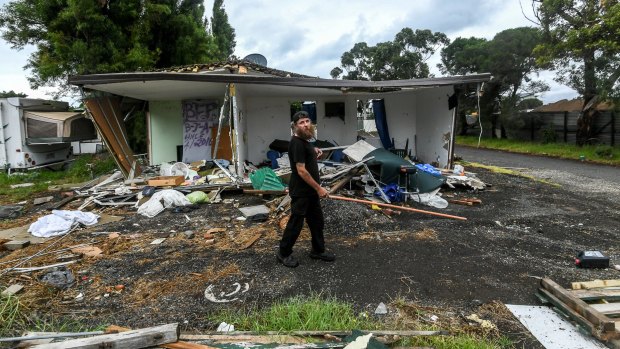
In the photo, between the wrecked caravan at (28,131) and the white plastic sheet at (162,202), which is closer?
the white plastic sheet at (162,202)

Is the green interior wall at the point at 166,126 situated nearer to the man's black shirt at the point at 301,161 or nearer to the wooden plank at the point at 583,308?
the man's black shirt at the point at 301,161

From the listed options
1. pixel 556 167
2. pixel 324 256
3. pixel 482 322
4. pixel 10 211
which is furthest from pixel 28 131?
pixel 556 167

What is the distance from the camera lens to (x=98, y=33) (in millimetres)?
12219

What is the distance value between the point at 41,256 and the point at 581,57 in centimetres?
1995

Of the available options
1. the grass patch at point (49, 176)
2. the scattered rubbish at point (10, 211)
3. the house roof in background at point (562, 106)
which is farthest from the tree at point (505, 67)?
the scattered rubbish at point (10, 211)

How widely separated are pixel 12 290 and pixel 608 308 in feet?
18.9

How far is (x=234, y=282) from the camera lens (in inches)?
155

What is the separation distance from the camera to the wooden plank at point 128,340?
2518mm

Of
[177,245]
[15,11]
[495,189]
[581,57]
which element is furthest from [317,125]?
[581,57]

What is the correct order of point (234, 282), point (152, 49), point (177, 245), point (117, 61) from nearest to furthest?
point (234, 282)
point (177, 245)
point (117, 61)
point (152, 49)

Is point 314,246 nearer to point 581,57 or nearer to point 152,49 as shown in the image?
point 152,49

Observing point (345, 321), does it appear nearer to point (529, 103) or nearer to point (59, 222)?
point (59, 222)

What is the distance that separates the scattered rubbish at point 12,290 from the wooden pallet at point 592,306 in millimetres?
5225

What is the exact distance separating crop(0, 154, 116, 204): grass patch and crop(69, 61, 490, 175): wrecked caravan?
243 cm
